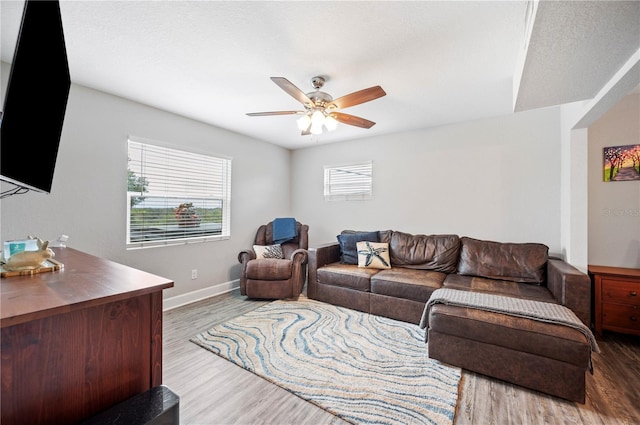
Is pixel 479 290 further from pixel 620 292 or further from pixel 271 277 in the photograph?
Result: pixel 271 277

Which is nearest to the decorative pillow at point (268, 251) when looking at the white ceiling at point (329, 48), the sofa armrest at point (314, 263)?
the sofa armrest at point (314, 263)

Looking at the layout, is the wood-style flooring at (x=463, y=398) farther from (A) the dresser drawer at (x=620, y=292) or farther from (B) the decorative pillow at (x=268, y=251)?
(B) the decorative pillow at (x=268, y=251)

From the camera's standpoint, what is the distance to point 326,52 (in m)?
1.98

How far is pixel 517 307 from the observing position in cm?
194

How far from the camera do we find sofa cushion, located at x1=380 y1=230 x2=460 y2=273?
10.7 ft

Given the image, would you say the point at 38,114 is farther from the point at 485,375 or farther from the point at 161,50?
the point at 485,375

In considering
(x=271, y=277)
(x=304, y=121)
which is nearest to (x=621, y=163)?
(x=304, y=121)

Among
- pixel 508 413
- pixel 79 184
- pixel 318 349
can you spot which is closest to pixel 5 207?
pixel 79 184

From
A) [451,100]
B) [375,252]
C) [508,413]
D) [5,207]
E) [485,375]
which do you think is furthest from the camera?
[375,252]

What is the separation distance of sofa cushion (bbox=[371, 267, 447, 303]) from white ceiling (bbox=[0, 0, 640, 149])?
1.88m

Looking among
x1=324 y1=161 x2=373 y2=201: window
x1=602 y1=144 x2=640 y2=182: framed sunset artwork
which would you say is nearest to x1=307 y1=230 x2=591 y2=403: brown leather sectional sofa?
x1=324 y1=161 x2=373 y2=201: window

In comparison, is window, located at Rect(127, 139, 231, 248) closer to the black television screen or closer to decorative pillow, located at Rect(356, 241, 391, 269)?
the black television screen

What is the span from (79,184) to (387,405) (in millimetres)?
3273

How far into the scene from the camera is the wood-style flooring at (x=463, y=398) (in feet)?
5.05
